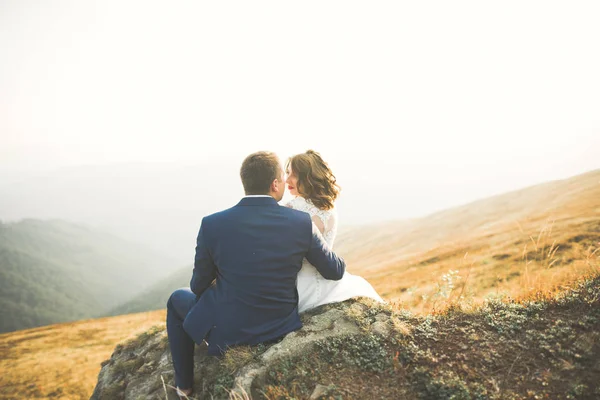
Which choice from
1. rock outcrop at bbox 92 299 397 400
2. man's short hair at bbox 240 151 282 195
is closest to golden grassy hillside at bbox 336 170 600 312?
rock outcrop at bbox 92 299 397 400

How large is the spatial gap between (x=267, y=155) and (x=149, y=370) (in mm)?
4669

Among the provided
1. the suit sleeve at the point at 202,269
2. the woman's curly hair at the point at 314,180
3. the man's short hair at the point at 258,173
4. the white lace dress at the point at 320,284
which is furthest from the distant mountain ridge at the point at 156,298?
the man's short hair at the point at 258,173

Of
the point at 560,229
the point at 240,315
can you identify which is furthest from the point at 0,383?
the point at 560,229

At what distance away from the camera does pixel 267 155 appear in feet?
13.5

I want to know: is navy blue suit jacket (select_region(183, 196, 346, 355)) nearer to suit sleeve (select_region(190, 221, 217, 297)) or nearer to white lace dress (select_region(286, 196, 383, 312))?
suit sleeve (select_region(190, 221, 217, 297))

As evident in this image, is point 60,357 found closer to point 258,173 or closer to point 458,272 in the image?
point 458,272

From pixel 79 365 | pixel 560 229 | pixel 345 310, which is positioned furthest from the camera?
pixel 79 365

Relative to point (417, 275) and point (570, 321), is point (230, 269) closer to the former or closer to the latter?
point (570, 321)

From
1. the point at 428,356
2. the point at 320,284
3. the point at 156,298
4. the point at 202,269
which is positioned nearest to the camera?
the point at 428,356

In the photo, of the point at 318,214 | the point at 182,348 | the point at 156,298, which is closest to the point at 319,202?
the point at 318,214

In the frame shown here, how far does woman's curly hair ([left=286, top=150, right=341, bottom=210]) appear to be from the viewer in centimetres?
532

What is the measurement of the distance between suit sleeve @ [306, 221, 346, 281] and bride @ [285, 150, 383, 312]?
1.61 feet

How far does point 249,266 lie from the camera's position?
3900mm

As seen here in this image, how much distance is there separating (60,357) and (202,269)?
38421mm
